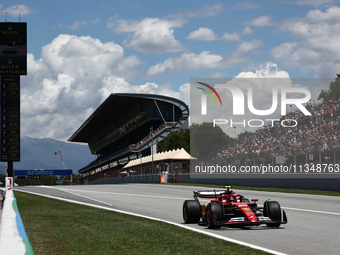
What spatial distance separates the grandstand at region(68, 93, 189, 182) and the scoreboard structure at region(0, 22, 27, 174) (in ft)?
123

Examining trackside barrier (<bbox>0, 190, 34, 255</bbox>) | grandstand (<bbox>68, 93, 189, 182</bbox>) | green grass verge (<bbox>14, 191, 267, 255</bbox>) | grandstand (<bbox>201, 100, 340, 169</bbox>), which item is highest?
grandstand (<bbox>68, 93, 189, 182</bbox>)

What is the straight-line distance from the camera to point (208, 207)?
903 centimetres

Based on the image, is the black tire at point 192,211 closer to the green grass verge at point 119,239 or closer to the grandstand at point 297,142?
the green grass verge at point 119,239

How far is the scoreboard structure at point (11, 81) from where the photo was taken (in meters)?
29.3

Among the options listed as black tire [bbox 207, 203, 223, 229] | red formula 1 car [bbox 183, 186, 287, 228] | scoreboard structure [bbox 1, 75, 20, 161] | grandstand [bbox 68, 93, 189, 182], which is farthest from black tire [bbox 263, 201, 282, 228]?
grandstand [bbox 68, 93, 189, 182]

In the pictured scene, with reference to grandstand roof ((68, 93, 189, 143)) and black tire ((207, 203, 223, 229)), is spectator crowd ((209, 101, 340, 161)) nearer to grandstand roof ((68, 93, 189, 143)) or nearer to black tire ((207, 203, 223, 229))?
black tire ((207, 203, 223, 229))

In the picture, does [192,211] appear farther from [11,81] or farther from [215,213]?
[11,81]

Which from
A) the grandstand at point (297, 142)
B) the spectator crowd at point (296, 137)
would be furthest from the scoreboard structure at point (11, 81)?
the spectator crowd at point (296, 137)

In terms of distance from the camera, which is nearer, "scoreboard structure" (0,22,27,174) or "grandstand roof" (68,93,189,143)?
"scoreboard structure" (0,22,27,174)

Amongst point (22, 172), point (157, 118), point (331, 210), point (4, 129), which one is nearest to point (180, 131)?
point (157, 118)

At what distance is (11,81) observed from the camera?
102 ft

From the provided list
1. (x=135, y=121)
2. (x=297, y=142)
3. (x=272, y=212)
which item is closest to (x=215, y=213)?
(x=272, y=212)

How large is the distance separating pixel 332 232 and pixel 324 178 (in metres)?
15.3

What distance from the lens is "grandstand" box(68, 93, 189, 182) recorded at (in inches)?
3241
